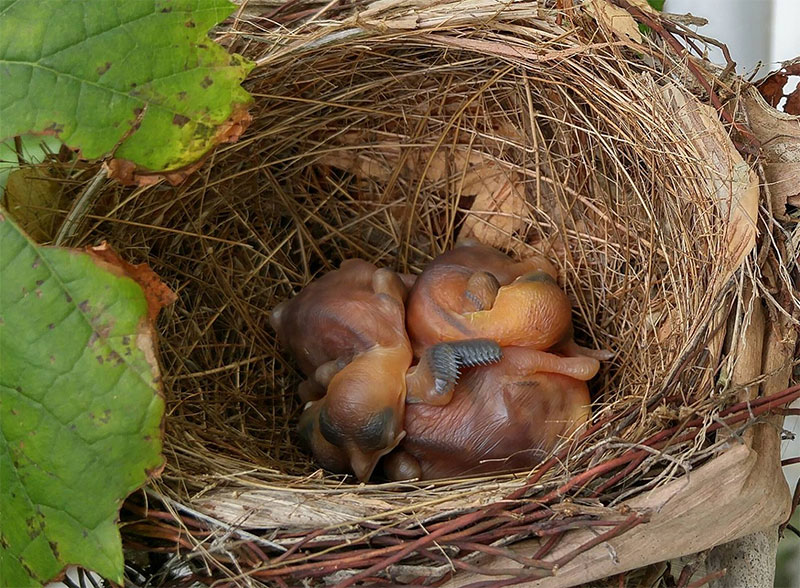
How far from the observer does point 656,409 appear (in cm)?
90

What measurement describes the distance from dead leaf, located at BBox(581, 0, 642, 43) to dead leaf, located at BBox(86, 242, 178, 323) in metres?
0.68

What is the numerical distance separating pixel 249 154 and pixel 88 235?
31cm

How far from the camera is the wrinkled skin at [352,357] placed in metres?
1.03

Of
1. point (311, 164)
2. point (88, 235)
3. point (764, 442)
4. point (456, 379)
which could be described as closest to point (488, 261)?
point (456, 379)

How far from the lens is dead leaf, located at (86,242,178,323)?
0.82 metres

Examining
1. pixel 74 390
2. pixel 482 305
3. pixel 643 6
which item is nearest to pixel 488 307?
pixel 482 305

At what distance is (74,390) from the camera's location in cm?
82

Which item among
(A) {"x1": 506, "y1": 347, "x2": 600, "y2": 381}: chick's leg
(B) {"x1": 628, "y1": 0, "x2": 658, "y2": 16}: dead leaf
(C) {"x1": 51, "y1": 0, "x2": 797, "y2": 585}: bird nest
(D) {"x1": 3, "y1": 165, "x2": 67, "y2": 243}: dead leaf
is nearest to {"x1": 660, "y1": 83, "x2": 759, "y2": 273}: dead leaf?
(C) {"x1": 51, "y1": 0, "x2": 797, "y2": 585}: bird nest

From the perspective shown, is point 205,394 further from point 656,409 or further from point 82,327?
point 656,409

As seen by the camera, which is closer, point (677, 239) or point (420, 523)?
point (420, 523)

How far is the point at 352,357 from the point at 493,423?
9.2 inches

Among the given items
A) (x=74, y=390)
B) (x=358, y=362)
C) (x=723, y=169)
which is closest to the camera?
(x=74, y=390)

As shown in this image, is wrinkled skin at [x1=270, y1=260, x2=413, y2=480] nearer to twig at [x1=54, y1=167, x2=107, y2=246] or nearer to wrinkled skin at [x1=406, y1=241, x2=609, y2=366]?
wrinkled skin at [x1=406, y1=241, x2=609, y2=366]

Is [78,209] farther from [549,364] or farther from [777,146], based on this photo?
[777,146]
